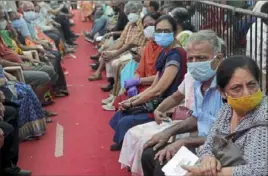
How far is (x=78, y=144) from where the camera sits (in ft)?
17.9

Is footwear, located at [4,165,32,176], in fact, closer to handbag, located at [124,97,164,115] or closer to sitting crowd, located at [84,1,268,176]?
sitting crowd, located at [84,1,268,176]

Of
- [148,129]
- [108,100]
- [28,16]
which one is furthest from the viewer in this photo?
[28,16]

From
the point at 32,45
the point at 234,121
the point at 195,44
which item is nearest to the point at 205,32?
the point at 195,44

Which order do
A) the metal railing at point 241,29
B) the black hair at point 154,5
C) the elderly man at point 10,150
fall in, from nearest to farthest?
the metal railing at point 241,29 < the elderly man at point 10,150 < the black hair at point 154,5

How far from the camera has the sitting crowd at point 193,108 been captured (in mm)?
2443

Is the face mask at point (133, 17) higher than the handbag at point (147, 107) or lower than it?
higher

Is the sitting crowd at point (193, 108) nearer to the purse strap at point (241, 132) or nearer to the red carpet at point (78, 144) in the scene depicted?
the purse strap at point (241, 132)

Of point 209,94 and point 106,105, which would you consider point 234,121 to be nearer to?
point 209,94

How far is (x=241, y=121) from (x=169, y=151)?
862mm

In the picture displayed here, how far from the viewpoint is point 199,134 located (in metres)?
3.38

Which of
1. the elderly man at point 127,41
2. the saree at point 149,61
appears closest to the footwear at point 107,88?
the elderly man at point 127,41

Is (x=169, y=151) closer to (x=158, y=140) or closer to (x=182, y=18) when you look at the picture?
(x=158, y=140)

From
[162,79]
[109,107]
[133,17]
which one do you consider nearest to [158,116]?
[162,79]

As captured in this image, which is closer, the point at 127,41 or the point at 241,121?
the point at 241,121
